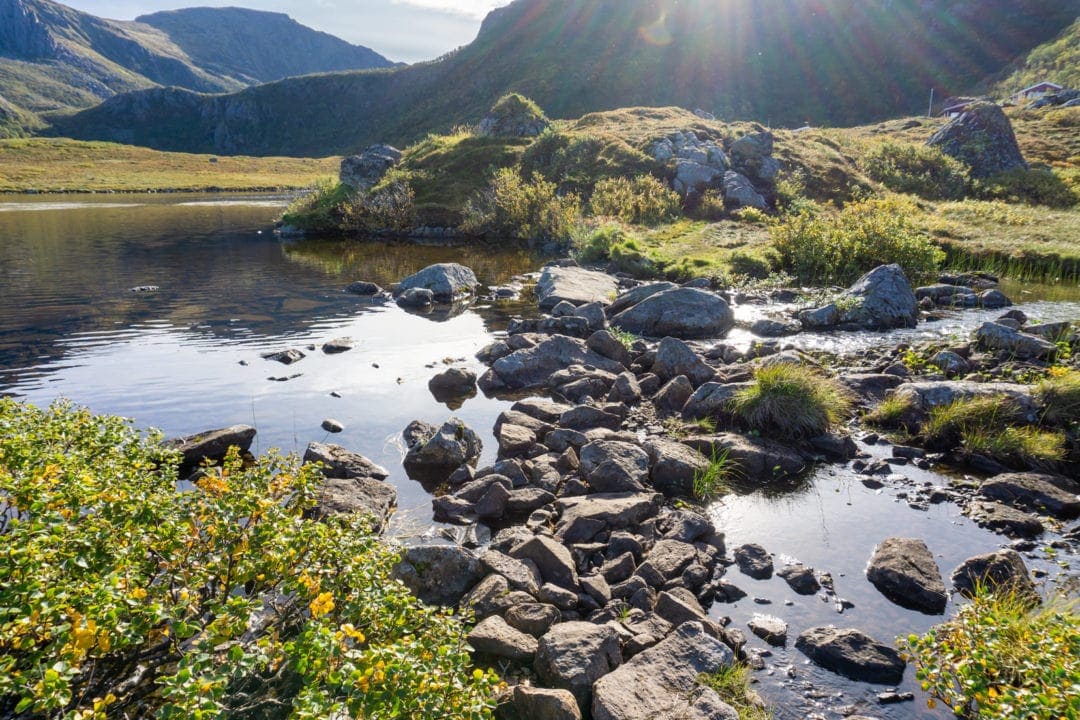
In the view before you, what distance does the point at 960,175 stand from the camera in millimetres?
46156

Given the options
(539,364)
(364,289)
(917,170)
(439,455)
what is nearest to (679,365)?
(539,364)

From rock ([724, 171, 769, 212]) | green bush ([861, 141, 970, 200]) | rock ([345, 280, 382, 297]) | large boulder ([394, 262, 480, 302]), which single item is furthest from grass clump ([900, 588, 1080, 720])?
green bush ([861, 141, 970, 200])

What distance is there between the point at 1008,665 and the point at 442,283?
24140 millimetres

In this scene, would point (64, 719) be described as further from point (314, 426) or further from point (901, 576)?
→ point (314, 426)

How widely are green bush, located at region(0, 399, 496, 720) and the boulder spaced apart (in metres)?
1.55

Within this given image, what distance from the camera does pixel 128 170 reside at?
421ft

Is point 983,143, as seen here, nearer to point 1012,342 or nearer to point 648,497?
point 1012,342

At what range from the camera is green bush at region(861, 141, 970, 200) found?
45.1 m

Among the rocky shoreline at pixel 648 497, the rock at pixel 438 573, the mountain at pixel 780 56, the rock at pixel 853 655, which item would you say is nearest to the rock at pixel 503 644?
the rocky shoreline at pixel 648 497

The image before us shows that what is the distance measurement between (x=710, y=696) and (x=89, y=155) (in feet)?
605

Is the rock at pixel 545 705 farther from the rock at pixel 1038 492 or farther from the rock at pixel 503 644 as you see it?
the rock at pixel 1038 492

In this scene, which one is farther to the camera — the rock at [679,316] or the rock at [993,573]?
the rock at [679,316]

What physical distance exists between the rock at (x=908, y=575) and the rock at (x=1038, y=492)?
2784mm

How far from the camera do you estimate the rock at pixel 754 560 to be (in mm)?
8516
